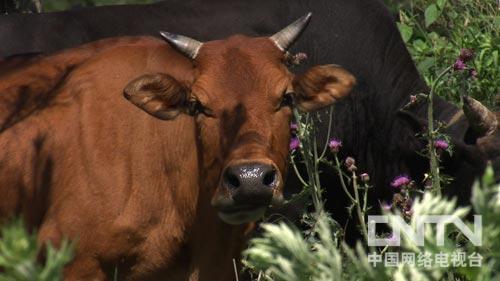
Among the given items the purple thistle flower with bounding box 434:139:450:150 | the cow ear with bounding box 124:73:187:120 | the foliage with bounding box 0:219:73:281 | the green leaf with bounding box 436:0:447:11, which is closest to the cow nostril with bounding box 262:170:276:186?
the cow ear with bounding box 124:73:187:120

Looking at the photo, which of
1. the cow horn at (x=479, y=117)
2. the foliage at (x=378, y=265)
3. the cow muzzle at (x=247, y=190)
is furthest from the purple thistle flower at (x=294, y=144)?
the foliage at (x=378, y=265)

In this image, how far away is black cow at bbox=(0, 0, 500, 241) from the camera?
8.38 meters

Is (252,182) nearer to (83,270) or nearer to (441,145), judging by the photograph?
(83,270)

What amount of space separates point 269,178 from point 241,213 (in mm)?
207

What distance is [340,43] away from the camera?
8.74m

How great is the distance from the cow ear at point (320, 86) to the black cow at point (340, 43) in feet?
6.45

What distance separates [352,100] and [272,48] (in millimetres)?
2653

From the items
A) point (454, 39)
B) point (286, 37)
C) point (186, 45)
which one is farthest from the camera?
point (454, 39)

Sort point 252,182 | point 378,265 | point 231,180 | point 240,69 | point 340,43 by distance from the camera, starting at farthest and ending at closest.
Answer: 1. point 340,43
2. point 240,69
3. point 231,180
4. point 252,182
5. point 378,265

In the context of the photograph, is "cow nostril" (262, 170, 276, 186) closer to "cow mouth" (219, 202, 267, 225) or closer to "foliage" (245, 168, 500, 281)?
"cow mouth" (219, 202, 267, 225)

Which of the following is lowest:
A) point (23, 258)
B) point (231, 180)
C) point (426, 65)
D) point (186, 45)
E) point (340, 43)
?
point (426, 65)

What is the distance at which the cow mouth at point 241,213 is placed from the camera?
542 centimetres

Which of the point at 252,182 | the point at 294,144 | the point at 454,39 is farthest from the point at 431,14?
the point at 252,182

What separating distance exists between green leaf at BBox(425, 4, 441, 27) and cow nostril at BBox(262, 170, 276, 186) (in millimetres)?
4031
